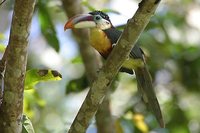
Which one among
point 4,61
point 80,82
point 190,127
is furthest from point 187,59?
point 4,61

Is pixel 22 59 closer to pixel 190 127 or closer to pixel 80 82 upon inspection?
pixel 80 82

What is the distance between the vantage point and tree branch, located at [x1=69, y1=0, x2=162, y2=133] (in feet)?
6.30

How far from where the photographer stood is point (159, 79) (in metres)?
4.04

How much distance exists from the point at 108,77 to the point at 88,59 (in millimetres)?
1247

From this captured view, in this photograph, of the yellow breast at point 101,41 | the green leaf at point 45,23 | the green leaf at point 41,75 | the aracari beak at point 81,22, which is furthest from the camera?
the green leaf at point 45,23

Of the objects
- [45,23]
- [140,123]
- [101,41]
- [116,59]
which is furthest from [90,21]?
[140,123]

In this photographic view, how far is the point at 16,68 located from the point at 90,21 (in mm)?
647

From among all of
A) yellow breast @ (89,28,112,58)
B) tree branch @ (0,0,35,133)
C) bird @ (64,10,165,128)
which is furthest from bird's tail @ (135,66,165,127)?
tree branch @ (0,0,35,133)

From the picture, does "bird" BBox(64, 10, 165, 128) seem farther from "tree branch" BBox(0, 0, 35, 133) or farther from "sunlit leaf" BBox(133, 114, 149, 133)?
"sunlit leaf" BBox(133, 114, 149, 133)

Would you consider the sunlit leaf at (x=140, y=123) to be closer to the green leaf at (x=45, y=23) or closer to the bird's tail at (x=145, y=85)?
the green leaf at (x=45, y=23)

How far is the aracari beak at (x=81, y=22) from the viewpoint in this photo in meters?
2.45

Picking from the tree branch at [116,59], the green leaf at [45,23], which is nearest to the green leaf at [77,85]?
the green leaf at [45,23]

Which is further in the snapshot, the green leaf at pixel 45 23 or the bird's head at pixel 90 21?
the green leaf at pixel 45 23

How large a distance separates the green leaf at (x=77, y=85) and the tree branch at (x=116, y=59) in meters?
1.38
